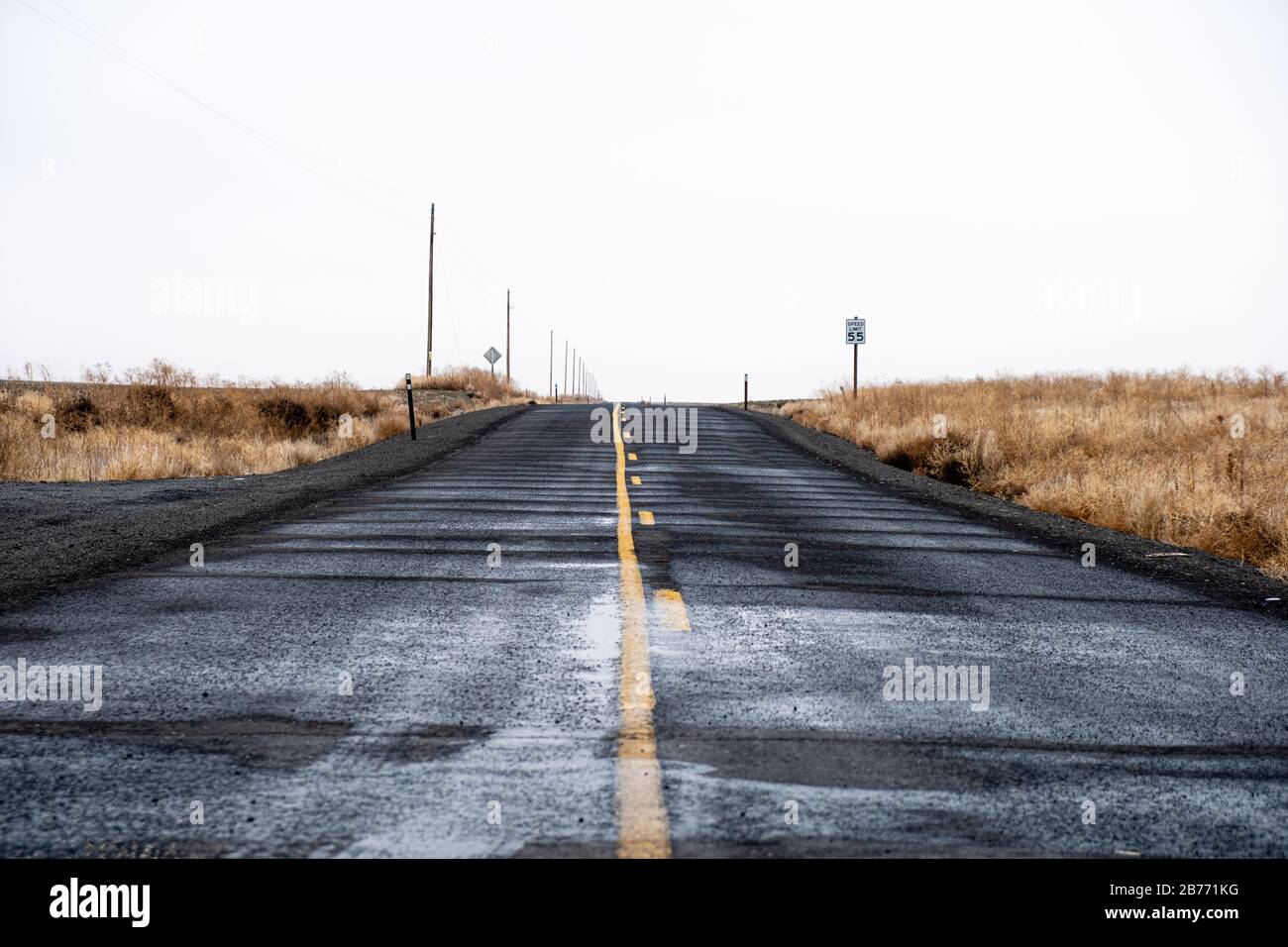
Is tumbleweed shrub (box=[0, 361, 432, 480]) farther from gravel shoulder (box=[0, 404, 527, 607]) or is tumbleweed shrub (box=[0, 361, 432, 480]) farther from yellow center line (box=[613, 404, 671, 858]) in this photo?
yellow center line (box=[613, 404, 671, 858])

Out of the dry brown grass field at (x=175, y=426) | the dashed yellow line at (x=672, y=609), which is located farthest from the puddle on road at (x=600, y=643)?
the dry brown grass field at (x=175, y=426)

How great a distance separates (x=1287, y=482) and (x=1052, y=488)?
3.07 metres

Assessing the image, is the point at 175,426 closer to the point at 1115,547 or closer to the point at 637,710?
the point at 1115,547

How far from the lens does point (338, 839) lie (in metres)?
3.84

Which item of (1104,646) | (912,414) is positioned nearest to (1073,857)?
(1104,646)

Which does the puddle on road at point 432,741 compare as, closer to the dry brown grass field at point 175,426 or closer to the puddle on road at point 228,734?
the puddle on road at point 228,734

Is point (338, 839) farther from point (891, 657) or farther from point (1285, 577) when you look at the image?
point (1285, 577)

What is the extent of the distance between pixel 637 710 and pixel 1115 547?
8345 mm

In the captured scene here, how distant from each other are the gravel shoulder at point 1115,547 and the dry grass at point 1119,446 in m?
0.56

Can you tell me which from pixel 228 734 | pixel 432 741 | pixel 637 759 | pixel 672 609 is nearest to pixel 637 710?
pixel 637 759

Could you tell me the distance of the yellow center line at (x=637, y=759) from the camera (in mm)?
3863

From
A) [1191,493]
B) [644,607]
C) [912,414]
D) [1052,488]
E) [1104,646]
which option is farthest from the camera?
[912,414]

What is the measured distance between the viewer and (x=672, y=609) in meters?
8.09

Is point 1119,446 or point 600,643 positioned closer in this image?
point 600,643
